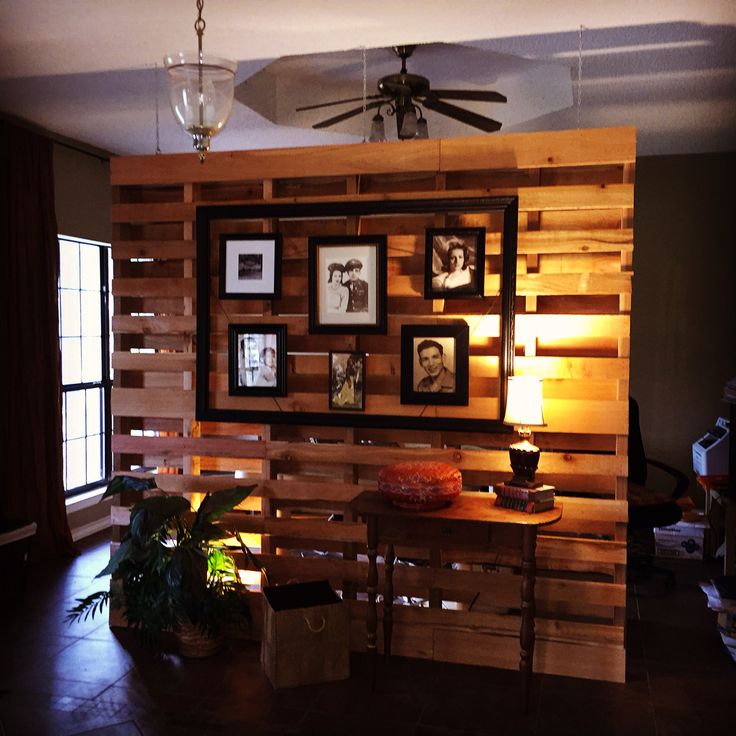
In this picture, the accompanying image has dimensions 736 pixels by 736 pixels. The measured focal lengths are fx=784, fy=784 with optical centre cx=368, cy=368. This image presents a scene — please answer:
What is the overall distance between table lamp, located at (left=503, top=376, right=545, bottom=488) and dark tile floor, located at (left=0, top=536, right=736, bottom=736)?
0.94 m

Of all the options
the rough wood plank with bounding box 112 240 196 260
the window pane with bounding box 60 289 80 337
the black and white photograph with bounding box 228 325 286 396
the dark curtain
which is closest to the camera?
the black and white photograph with bounding box 228 325 286 396

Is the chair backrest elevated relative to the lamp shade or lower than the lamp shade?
lower

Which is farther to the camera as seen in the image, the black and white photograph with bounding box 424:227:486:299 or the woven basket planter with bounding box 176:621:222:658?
the woven basket planter with bounding box 176:621:222:658

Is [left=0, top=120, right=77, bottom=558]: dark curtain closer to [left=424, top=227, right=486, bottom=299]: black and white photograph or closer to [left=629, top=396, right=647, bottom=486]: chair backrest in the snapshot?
[left=424, top=227, right=486, bottom=299]: black and white photograph

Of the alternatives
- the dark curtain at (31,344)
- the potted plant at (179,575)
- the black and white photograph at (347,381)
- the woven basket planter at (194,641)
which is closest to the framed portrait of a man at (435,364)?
the black and white photograph at (347,381)

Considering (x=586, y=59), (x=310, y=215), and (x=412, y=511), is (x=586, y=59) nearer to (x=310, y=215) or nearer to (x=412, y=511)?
(x=310, y=215)

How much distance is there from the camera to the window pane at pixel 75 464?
6.18m

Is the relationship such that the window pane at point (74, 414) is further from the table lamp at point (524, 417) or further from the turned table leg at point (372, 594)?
the table lamp at point (524, 417)

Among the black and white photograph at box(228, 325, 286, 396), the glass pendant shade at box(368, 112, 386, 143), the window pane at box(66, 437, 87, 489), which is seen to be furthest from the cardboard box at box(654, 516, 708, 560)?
the window pane at box(66, 437, 87, 489)

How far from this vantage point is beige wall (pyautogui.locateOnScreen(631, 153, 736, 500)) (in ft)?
20.3

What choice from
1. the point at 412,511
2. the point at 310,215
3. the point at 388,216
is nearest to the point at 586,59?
the point at 388,216

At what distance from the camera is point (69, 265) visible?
6164mm

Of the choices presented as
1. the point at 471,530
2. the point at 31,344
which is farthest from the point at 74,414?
the point at 471,530

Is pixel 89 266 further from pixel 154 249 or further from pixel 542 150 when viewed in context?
pixel 542 150
